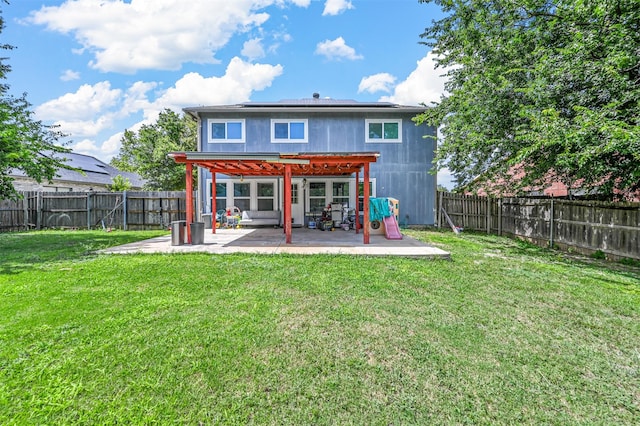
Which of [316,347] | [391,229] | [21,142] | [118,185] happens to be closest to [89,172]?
[118,185]

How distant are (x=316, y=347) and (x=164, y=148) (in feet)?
66.6

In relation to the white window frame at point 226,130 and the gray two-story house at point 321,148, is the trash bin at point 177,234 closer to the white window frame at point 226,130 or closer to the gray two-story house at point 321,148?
the gray two-story house at point 321,148

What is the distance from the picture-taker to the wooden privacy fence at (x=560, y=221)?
6.45m

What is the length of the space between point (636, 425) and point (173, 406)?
10.2 feet

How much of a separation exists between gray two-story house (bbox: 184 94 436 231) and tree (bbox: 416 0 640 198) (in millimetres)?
2268

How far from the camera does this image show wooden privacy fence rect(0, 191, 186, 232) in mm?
12820

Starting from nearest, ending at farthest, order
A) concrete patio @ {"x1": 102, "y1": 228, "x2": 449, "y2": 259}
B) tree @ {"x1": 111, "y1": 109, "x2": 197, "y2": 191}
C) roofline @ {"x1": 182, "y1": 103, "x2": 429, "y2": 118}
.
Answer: concrete patio @ {"x1": 102, "y1": 228, "x2": 449, "y2": 259} → roofline @ {"x1": 182, "y1": 103, "x2": 429, "y2": 118} → tree @ {"x1": 111, "y1": 109, "x2": 197, "y2": 191}

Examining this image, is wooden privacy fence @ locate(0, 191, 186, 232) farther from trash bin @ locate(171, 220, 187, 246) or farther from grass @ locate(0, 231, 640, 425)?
grass @ locate(0, 231, 640, 425)

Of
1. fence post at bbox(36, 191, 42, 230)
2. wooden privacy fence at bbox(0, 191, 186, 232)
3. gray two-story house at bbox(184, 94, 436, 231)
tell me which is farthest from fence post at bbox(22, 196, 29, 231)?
gray two-story house at bbox(184, 94, 436, 231)

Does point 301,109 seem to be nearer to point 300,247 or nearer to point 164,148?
point 300,247

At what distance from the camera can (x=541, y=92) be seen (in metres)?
6.65

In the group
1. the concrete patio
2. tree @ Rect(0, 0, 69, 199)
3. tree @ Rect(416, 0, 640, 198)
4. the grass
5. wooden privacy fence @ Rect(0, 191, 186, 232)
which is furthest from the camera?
wooden privacy fence @ Rect(0, 191, 186, 232)

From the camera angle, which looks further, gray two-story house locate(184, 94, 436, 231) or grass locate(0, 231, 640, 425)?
gray two-story house locate(184, 94, 436, 231)

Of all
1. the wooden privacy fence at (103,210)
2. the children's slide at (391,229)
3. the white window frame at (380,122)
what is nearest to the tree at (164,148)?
the wooden privacy fence at (103,210)
